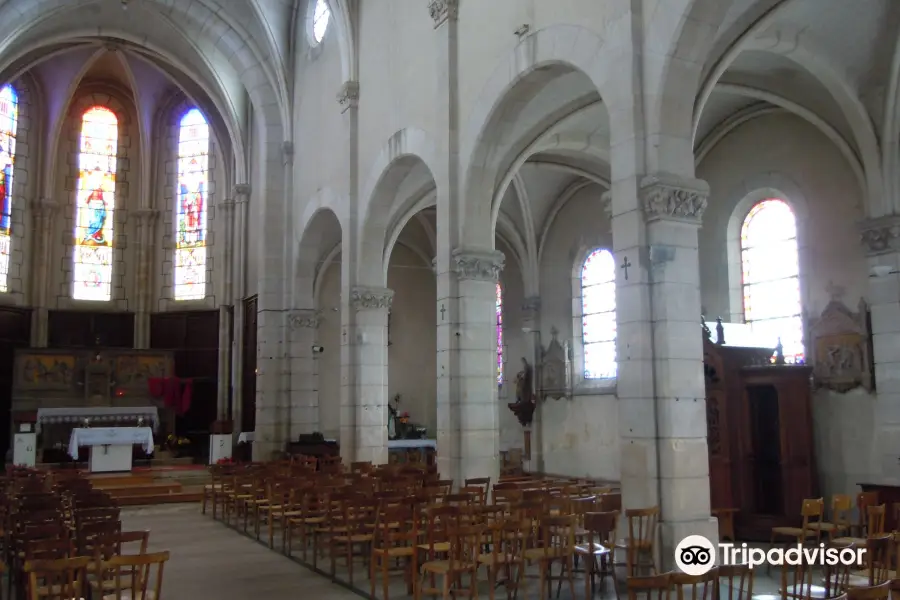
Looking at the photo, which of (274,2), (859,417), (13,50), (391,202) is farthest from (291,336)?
(859,417)

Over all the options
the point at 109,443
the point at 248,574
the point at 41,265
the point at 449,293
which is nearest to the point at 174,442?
the point at 109,443

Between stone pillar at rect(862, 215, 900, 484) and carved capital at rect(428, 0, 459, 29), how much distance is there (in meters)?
7.49

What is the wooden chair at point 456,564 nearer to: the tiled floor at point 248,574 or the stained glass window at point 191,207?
the tiled floor at point 248,574

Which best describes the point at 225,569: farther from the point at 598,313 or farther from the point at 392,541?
the point at 598,313

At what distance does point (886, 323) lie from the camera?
12.6 metres

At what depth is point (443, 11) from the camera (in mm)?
13812

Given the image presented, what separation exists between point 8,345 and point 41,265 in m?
2.74

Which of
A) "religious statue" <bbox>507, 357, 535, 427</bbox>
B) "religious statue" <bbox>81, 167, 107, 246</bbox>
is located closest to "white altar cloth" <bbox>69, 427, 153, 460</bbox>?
"religious statue" <bbox>507, 357, 535, 427</bbox>

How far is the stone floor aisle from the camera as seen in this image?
835 cm

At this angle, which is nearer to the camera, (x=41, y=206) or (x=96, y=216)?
(x=41, y=206)

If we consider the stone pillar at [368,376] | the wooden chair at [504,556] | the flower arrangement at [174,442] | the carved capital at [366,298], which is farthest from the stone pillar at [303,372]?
the wooden chair at [504,556]

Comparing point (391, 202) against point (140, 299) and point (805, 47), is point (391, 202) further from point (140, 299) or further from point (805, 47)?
point (140, 299)

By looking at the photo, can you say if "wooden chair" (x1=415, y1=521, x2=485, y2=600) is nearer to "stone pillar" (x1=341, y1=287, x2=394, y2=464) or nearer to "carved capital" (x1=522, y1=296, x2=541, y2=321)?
"stone pillar" (x1=341, y1=287, x2=394, y2=464)

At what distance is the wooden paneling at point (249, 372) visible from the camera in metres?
24.3
